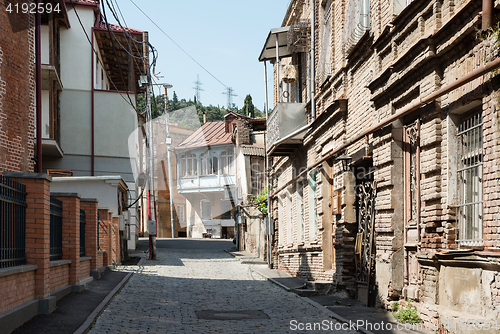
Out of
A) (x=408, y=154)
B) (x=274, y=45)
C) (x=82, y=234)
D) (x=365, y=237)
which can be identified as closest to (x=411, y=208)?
(x=408, y=154)

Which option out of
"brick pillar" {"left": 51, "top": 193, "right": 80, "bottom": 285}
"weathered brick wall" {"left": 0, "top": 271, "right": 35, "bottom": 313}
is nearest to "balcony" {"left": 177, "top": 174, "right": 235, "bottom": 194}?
"brick pillar" {"left": 51, "top": 193, "right": 80, "bottom": 285}

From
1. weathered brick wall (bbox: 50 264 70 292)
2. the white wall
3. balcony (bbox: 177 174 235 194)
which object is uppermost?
the white wall

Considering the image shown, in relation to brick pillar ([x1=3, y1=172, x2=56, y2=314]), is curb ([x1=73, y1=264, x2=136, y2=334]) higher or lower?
lower

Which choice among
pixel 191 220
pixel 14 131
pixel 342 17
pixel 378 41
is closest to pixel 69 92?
pixel 14 131

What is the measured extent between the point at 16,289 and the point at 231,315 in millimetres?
3920

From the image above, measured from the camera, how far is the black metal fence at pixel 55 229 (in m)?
10.3

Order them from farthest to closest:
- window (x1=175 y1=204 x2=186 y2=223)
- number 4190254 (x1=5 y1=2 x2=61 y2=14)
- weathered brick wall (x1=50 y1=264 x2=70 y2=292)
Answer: window (x1=175 y1=204 x2=186 y2=223) < number 4190254 (x1=5 y1=2 x2=61 y2=14) < weathered brick wall (x1=50 y1=264 x2=70 y2=292)

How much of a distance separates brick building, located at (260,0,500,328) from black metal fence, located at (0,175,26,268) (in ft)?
19.3

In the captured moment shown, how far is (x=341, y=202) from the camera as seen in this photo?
12.7m

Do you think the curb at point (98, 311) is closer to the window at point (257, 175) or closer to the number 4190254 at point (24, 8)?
the number 4190254 at point (24, 8)

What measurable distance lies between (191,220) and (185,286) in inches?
1397

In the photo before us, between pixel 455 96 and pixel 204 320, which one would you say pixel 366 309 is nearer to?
pixel 204 320

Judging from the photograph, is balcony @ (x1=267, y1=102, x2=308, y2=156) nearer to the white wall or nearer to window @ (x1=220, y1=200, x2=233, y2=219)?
the white wall

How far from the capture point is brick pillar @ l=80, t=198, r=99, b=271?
45.8ft
